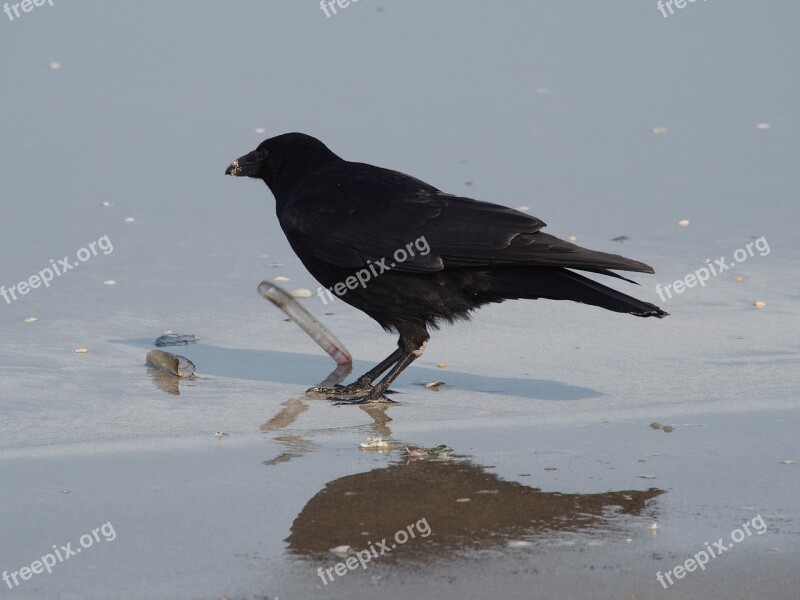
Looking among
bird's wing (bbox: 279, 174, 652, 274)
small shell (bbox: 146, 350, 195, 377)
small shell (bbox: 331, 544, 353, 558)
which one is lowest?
small shell (bbox: 331, 544, 353, 558)

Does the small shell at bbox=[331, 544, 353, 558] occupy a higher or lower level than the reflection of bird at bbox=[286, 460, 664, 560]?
higher

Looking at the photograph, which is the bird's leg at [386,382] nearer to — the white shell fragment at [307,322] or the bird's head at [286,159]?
the white shell fragment at [307,322]

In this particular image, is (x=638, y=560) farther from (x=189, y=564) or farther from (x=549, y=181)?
(x=549, y=181)

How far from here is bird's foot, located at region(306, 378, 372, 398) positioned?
5.90 meters

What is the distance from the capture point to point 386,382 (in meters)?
6.02

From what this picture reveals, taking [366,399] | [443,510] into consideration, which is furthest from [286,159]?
[443,510]

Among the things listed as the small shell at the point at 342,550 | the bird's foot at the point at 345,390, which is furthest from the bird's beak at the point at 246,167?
the small shell at the point at 342,550

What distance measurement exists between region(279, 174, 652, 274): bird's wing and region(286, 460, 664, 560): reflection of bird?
152cm

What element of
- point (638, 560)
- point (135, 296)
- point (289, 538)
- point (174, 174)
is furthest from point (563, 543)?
point (174, 174)

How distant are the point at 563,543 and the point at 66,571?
138cm

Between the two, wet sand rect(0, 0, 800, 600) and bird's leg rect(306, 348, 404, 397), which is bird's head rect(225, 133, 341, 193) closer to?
wet sand rect(0, 0, 800, 600)

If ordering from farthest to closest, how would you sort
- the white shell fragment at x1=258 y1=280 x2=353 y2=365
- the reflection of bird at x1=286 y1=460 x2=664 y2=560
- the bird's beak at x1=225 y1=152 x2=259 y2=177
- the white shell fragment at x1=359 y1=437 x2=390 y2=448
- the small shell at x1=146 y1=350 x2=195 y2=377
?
the bird's beak at x1=225 y1=152 x2=259 y2=177 → the white shell fragment at x1=258 y1=280 x2=353 y2=365 → the small shell at x1=146 y1=350 x2=195 y2=377 → the white shell fragment at x1=359 y1=437 x2=390 y2=448 → the reflection of bird at x1=286 y1=460 x2=664 y2=560

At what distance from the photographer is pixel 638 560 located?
368 centimetres

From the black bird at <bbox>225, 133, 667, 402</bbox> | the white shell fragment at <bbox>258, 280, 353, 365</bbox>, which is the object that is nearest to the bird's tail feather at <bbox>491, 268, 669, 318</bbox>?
the black bird at <bbox>225, 133, 667, 402</bbox>
